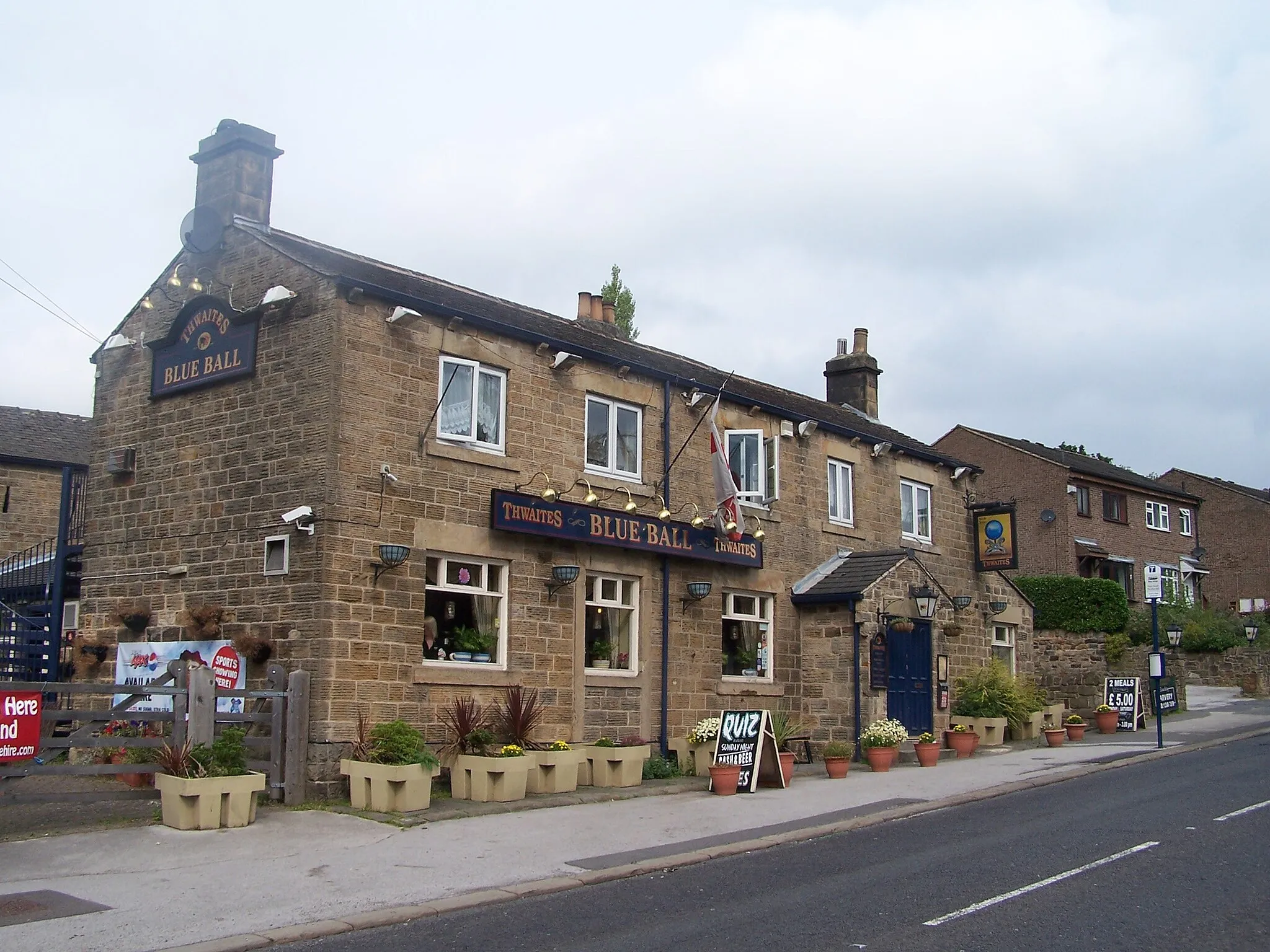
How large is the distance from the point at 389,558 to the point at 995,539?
14.5m

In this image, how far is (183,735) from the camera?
12.7 m

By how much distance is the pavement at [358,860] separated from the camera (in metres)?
8.48

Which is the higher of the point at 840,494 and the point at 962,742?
the point at 840,494

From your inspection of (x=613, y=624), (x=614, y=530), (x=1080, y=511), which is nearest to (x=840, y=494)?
(x=613, y=624)

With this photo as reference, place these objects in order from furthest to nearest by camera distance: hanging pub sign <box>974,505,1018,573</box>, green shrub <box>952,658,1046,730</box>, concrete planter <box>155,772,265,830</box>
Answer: hanging pub sign <box>974,505,1018,573</box>, green shrub <box>952,658,1046,730</box>, concrete planter <box>155,772,265,830</box>

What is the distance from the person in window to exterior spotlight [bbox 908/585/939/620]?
8914mm

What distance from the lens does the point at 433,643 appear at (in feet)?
50.0

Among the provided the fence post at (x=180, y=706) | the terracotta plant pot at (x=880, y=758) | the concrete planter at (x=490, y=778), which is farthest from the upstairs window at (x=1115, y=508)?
the fence post at (x=180, y=706)

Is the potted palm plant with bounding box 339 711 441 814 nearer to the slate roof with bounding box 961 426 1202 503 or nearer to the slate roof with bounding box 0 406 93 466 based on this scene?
the slate roof with bounding box 0 406 93 466

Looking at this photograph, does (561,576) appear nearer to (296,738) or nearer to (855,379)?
(296,738)

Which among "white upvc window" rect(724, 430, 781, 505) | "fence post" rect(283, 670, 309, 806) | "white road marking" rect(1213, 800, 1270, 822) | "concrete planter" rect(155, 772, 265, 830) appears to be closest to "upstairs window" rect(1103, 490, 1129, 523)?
"white upvc window" rect(724, 430, 781, 505)

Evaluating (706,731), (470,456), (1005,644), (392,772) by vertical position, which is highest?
(470,456)

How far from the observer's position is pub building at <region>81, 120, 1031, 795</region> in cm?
1459


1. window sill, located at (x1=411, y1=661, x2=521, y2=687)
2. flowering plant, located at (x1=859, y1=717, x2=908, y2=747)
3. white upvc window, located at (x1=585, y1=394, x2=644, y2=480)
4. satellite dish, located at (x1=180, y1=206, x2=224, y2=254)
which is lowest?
flowering plant, located at (x1=859, y1=717, x2=908, y2=747)
